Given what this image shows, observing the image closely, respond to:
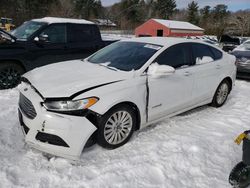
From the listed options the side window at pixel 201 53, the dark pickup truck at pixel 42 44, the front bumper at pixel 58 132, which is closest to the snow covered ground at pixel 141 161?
the front bumper at pixel 58 132

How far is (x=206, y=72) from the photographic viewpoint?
4.91 m

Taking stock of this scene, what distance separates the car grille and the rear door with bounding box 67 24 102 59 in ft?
11.6

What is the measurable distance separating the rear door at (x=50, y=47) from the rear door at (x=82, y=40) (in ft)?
0.63

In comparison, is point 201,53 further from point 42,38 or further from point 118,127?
point 42,38

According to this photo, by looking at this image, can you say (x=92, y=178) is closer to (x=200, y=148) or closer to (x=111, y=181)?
(x=111, y=181)

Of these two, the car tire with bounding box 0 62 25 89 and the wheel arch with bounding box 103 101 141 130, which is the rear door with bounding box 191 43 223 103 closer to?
the wheel arch with bounding box 103 101 141 130

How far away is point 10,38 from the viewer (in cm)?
593

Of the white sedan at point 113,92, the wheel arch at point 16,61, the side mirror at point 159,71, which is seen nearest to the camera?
the white sedan at point 113,92

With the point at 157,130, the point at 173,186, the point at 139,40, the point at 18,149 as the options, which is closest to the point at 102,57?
the point at 139,40

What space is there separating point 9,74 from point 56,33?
1.60 metres

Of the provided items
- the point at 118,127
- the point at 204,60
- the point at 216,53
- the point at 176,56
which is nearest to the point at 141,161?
the point at 118,127

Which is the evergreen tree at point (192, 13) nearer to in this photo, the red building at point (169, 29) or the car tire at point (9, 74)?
the red building at point (169, 29)

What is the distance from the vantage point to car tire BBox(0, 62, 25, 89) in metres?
5.85

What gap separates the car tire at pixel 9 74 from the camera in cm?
585
